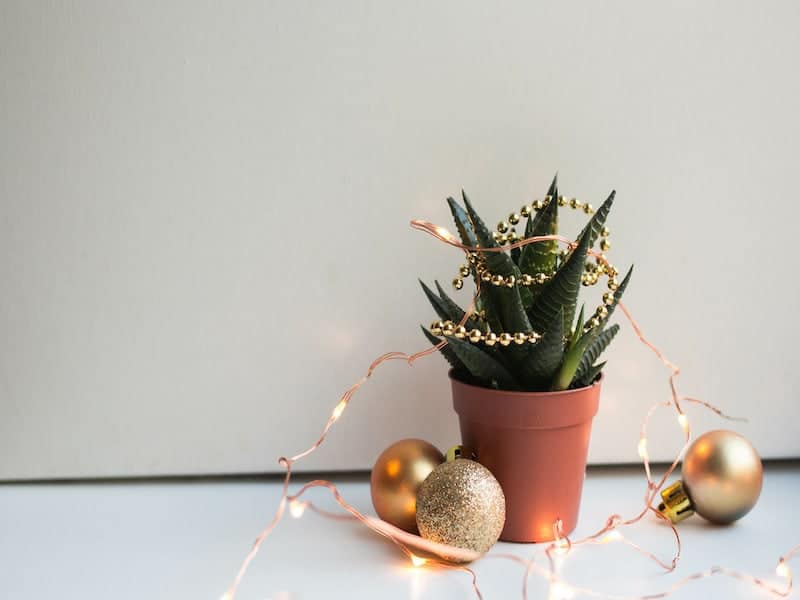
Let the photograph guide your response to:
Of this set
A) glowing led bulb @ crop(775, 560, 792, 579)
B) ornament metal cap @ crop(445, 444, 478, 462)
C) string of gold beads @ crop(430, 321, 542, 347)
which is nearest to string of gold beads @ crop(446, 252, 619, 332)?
string of gold beads @ crop(430, 321, 542, 347)

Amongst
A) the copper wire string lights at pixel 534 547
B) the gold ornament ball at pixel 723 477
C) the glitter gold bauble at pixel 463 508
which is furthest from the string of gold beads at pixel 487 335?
the gold ornament ball at pixel 723 477

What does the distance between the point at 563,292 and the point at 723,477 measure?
0.82 feet

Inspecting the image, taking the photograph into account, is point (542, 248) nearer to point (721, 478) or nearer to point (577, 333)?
point (577, 333)

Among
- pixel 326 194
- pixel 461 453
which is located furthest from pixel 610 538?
pixel 326 194

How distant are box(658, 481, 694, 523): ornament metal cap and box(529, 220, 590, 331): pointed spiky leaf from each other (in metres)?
0.21

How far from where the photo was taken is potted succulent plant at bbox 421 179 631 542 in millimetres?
740

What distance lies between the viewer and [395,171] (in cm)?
92

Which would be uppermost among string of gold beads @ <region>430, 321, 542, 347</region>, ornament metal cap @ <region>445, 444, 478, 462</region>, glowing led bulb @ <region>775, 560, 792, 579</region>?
string of gold beads @ <region>430, 321, 542, 347</region>

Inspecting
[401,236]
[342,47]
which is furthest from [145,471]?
[342,47]

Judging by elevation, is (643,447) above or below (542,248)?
below

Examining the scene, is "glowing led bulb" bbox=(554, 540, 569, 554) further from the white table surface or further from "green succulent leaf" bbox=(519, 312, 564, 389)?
"green succulent leaf" bbox=(519, 312, 564, 389)

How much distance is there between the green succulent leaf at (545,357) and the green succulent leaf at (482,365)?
0.05 feet

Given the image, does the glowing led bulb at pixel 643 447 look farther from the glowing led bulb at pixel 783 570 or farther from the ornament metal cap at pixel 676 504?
Result: the glowing led bulb at pixel 783 570

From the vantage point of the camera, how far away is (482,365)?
0.76 m
